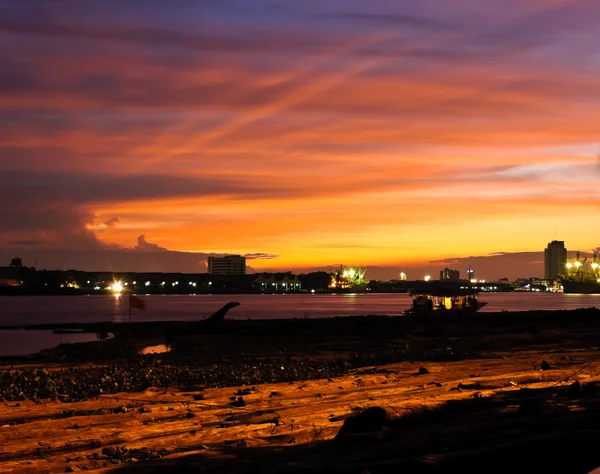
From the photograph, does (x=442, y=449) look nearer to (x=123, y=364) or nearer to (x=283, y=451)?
(x=283, y=451)

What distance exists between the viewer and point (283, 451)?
35.8 ft

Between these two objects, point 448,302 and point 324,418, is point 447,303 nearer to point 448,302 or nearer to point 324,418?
point 448,302

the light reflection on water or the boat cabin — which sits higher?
the boat cabin

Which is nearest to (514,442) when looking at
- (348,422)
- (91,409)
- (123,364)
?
(348,422)

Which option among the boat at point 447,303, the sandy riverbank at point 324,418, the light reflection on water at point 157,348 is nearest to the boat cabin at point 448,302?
the boat at point 447,303

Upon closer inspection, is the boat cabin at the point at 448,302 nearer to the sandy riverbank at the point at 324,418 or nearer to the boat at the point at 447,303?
the boat at the point at 447,303

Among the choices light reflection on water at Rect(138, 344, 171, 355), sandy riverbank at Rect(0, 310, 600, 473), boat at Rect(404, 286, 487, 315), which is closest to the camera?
sandy riverbank at Rect(0, 310, 600, 473)

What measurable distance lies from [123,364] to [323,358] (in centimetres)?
700

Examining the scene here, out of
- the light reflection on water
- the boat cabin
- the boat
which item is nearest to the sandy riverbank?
the light reflection on water

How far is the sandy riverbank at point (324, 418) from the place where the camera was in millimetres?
10070

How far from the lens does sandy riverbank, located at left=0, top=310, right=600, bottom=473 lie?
10.1 meters

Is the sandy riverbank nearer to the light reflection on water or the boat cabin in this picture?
the light reflection on water

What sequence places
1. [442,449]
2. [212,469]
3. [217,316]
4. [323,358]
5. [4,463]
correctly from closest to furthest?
[212,469]
[442,449]
[4,463]
[323,358]
[217,316]

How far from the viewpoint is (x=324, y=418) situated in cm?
1420
